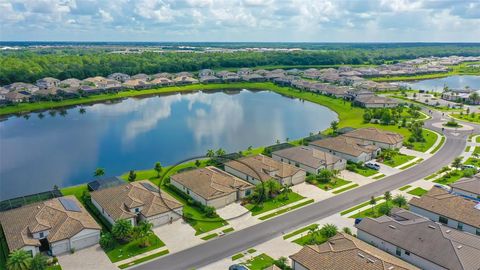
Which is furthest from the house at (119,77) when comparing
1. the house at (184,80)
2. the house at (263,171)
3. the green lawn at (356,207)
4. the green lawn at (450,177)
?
the green lawn at (450,177)

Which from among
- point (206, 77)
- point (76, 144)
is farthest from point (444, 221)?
point (206, 77)

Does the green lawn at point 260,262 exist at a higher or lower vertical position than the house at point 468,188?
lower

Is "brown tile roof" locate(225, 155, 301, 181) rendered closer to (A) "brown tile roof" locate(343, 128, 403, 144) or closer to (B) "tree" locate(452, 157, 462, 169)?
(A) "brown tile roof" locate(343, 128, 403, 144)

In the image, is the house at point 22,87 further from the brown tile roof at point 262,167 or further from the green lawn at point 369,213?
the green lawn at point 369,213

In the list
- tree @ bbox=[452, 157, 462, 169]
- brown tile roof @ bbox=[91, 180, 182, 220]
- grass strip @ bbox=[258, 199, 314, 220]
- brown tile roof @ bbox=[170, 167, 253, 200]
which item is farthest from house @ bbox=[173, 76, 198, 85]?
grass strip @ bbox=[258, 199, 314, 220]

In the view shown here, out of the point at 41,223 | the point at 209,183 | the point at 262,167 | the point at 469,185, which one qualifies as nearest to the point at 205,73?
the point at 262,167

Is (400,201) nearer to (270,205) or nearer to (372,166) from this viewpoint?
(372,166)
